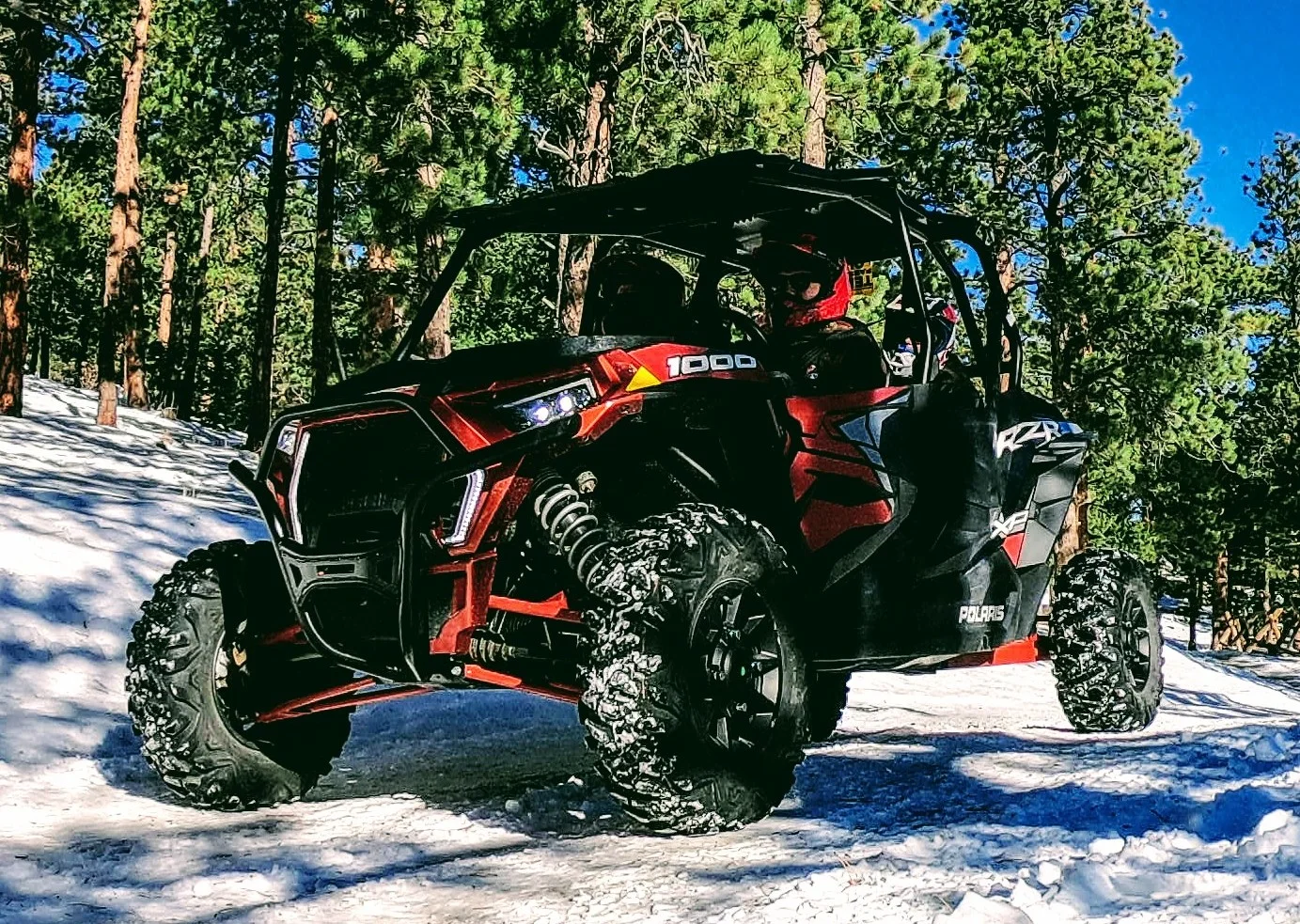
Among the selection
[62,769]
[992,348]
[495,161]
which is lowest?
[62,769]

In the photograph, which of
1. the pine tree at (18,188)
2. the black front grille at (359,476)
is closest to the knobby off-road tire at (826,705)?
the black front grille at (359,476)

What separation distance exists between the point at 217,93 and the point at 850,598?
28.4m

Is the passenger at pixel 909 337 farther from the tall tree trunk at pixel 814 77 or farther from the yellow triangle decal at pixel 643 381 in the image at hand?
the tall tree trunk at pixel 814 77

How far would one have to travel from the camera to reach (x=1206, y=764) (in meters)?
4.91

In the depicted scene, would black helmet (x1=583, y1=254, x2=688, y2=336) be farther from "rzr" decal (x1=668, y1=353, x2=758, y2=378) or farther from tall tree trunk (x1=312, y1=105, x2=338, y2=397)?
tall tree trunk (x1=312, y1=105, x2=338, y2=397)

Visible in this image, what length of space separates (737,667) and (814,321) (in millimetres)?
2110

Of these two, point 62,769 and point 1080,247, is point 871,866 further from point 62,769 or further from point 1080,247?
point 1080,247

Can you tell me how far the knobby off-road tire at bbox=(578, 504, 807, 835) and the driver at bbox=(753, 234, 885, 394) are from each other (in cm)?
126

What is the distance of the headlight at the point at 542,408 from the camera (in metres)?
4.15

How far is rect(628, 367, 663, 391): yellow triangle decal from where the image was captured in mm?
4301

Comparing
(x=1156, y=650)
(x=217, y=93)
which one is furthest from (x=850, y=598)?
(x=217, y=93)

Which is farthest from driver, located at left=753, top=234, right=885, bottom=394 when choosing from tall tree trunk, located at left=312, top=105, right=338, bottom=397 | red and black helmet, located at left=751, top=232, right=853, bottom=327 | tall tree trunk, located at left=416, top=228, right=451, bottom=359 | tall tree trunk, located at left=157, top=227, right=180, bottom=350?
tall tree trunk, located at left=157, top=227, right=180, bottom=350

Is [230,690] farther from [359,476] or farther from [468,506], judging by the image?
[468,506]

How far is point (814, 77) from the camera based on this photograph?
20.2m
